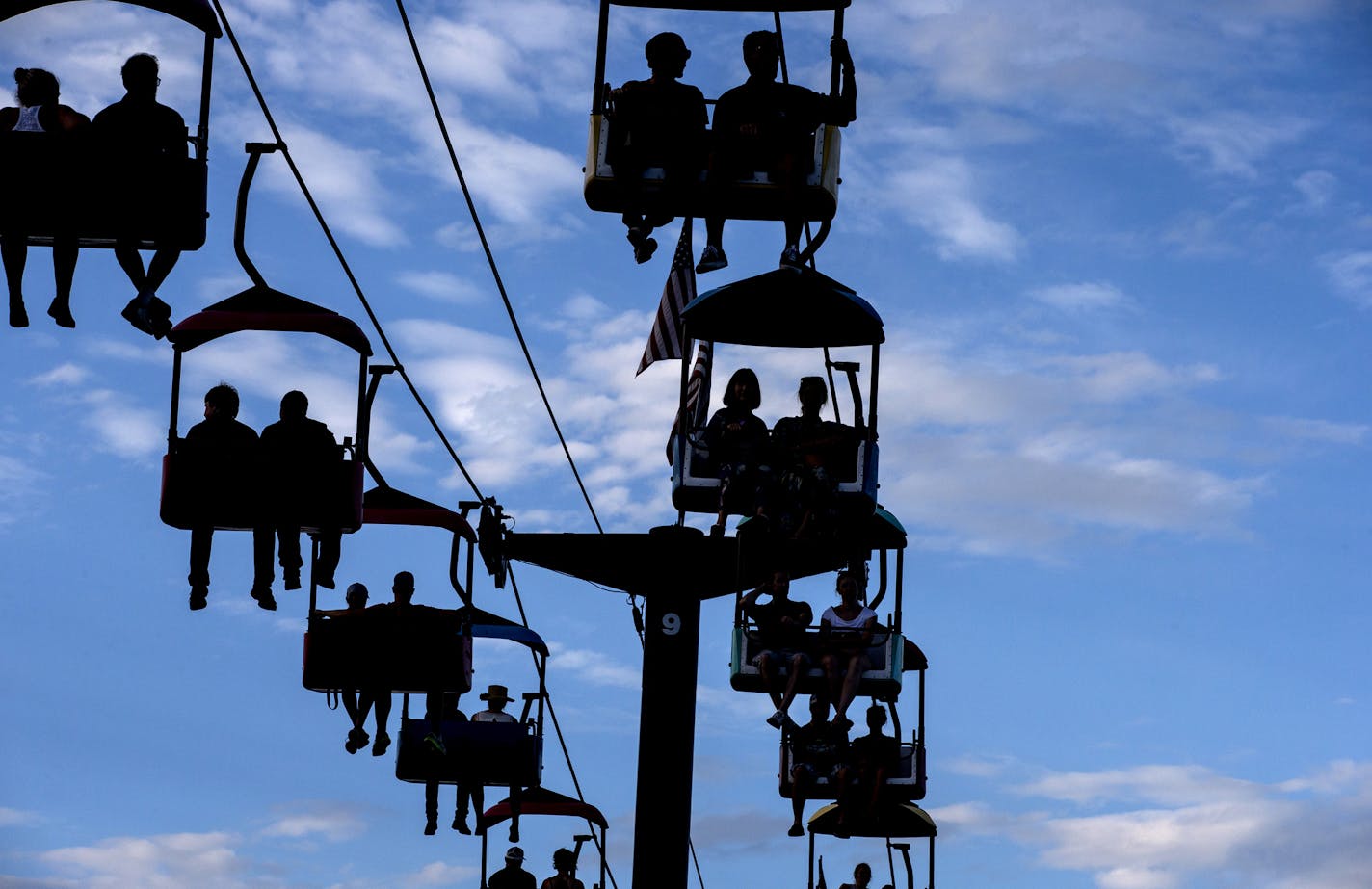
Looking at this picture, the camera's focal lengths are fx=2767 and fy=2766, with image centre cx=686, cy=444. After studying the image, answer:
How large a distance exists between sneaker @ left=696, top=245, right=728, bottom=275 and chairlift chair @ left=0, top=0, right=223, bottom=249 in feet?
21.2

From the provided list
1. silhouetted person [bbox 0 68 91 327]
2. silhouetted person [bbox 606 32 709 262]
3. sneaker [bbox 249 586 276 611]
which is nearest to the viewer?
silhouetted person [bbox 0 68 91 327]

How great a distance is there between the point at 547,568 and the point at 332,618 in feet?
22.1

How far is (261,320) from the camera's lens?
18750mm

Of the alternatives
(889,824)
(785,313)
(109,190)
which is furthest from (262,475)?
(889,824)

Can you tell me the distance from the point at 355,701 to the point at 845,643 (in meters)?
4.20

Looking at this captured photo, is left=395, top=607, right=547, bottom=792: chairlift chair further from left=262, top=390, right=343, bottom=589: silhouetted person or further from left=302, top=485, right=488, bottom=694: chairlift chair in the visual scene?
left=262, top=390, right=343, bottom=589: silhouetted person

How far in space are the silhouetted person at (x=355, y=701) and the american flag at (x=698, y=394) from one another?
111 inches

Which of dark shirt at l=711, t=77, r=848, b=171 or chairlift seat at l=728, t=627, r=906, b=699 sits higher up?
dark shirt at l=711, t=77, r=848, b=171

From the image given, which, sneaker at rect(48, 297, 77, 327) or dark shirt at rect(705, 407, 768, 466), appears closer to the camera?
sneaker at rect(48, 297, 77, 327)

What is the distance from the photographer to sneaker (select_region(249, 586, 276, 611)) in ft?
64.4

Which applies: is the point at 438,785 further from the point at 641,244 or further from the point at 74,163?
the point at 74,163

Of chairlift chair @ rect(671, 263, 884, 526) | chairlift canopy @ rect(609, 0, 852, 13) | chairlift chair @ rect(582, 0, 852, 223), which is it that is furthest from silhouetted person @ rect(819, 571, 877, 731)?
chairlift canopy @ rect(609, 0, 852, 13)

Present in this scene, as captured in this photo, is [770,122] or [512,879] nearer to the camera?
[770,122]

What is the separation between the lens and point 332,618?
74.4 feet
